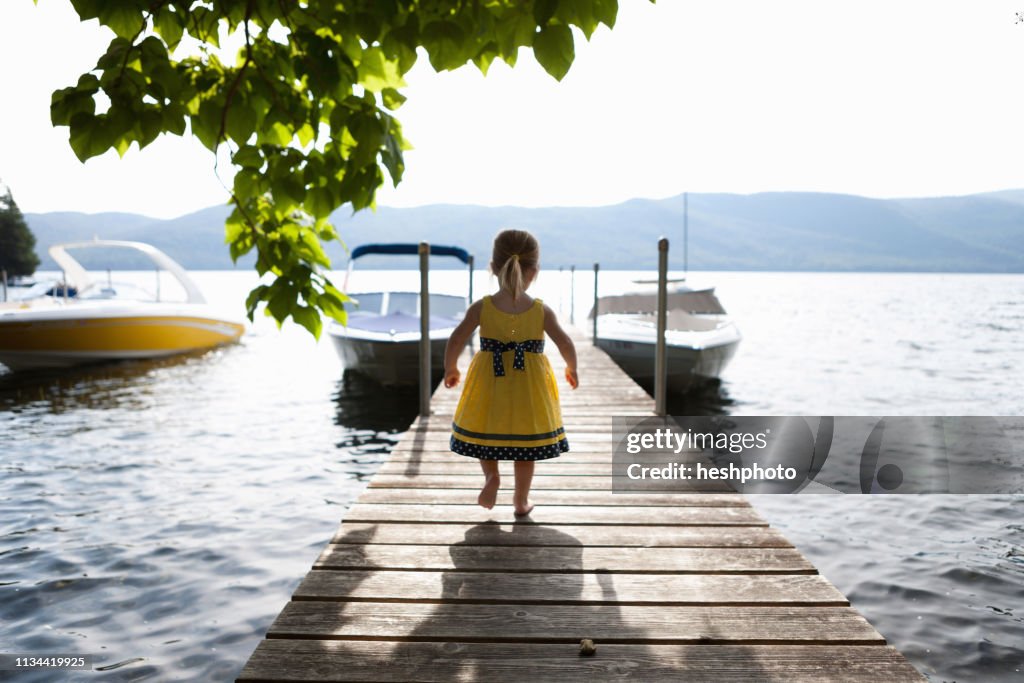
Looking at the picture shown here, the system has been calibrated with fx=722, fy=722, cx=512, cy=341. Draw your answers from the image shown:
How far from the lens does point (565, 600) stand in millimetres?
2916

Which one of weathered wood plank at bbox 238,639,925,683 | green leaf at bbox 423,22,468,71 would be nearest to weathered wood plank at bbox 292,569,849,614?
weathered wood plank at bbox 238,639,925,683

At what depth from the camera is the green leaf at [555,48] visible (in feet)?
6.02

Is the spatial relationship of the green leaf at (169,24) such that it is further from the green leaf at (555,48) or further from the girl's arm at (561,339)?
the girl's arm at (561,339)

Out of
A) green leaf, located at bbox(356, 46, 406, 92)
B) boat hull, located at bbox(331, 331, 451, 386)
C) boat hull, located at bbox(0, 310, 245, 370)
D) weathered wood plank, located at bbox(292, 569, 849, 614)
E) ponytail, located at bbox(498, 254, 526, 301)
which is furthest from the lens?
boat hull, located at bbox(0, 310, 245, 370)

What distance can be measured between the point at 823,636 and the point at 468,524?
1.84 meters

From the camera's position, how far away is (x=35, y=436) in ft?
35.2

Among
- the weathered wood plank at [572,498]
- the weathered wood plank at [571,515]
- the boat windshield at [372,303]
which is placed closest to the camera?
the weathered wood plank at [571,515]

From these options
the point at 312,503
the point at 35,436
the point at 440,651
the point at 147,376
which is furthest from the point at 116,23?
the point at 147,376

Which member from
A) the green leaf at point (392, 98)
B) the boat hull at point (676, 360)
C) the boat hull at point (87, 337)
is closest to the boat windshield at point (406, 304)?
the boat hull at point (676, 360)

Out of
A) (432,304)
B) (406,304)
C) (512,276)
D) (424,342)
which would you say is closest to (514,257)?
(512,276)

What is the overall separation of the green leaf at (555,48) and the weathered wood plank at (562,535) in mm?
2408

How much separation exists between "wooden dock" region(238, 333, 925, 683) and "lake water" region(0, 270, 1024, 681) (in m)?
1.38

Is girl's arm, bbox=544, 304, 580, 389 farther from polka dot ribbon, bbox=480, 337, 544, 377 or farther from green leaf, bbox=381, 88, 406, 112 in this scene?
green leaf, bbox=381, 88, 406, 112

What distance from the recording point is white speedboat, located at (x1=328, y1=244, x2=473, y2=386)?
12945 mm
